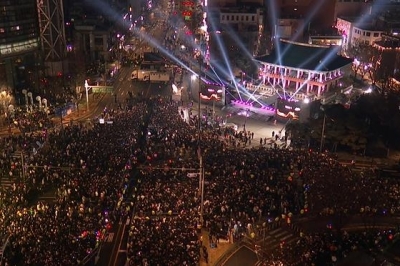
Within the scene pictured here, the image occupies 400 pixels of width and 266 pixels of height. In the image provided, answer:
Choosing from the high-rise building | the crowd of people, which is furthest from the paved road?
the high-rise building

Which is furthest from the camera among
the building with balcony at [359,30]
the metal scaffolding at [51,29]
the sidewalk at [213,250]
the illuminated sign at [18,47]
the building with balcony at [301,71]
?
the building with balcony at [359,30]

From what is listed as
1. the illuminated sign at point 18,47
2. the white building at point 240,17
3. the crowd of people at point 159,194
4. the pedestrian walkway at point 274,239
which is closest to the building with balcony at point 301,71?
the crowd of people at point 159,194

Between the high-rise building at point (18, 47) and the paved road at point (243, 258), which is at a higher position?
the high-rise building at point (18, 47)

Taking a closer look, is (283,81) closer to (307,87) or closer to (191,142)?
(307,87)

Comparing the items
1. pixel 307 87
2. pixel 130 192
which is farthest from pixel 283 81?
pixel 130 192

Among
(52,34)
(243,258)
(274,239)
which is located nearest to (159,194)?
(243,258)

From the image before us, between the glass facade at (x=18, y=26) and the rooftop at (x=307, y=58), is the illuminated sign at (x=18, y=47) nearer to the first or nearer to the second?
the glass facade at (x=18, y=26)

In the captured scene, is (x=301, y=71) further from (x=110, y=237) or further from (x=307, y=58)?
(x=110, y=237)
